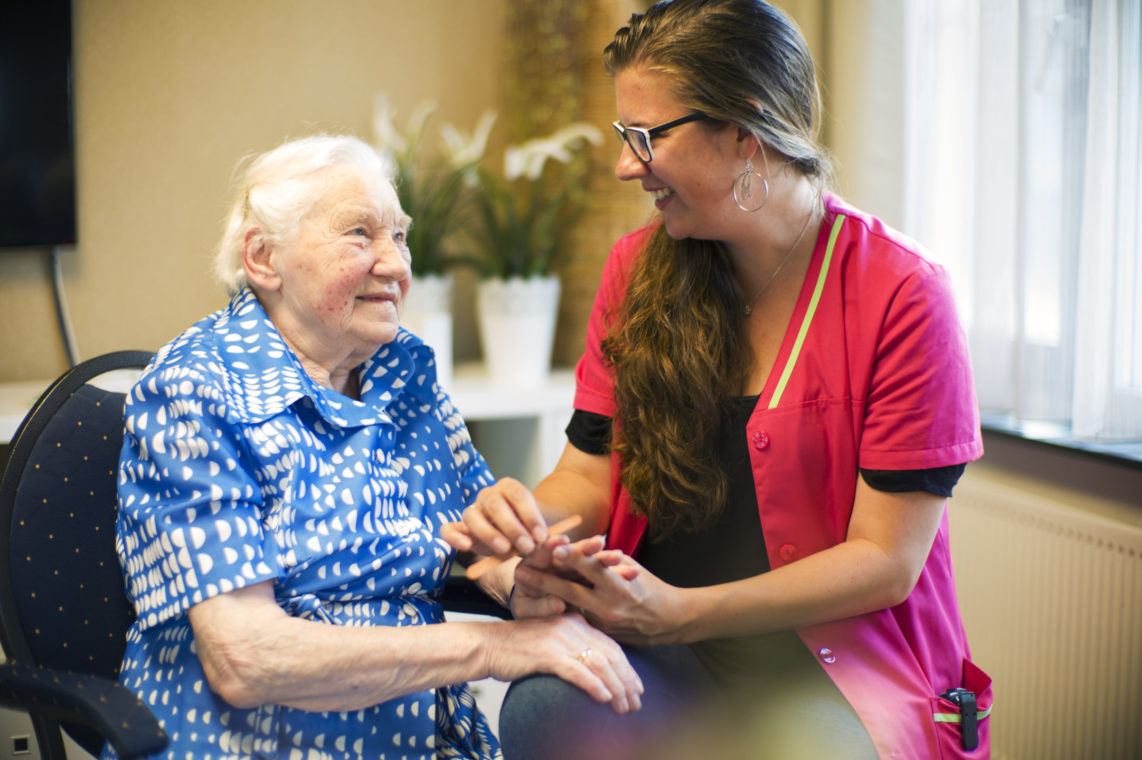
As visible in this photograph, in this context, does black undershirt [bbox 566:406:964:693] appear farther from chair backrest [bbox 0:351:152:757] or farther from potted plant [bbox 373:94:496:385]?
potted plant [bbox 373:94:496:385]

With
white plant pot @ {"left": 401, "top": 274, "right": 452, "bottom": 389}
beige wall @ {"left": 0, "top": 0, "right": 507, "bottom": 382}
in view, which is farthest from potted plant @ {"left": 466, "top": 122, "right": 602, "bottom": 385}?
beige wall @ {"left": 0, "top": 0, "right": 507, "bottom": 382}

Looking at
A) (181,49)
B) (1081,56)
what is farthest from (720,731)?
(181,49)

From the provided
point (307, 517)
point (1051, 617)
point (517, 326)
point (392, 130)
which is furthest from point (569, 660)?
point (392, 130)

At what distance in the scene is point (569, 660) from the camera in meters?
1.20

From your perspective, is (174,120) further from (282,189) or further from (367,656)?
(367,656)

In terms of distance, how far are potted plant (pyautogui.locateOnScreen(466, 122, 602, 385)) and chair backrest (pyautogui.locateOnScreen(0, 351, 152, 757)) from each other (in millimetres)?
1382

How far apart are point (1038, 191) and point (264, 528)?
5.35 feet

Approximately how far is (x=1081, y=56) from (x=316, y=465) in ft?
5.31

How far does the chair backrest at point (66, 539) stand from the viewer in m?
1.18

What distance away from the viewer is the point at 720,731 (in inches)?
50.8

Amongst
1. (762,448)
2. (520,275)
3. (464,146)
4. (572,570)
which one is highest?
(464,146)

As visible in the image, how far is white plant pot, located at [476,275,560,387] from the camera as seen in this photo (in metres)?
2.62

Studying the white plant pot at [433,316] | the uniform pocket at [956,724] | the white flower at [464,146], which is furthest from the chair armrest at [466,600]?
the white flower at [464,146]

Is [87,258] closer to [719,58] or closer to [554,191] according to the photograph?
[554,191]
